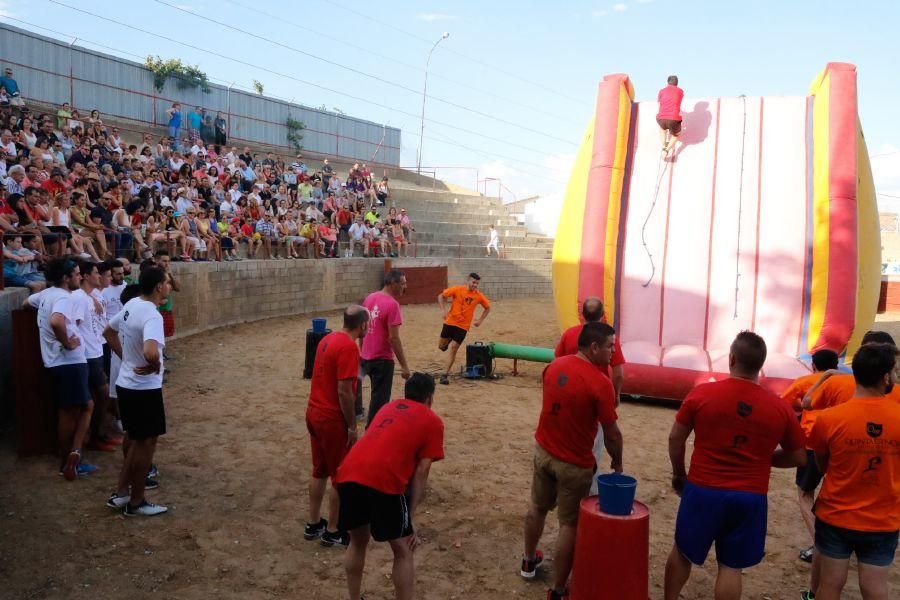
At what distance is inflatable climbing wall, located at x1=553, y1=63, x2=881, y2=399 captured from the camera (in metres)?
8.63

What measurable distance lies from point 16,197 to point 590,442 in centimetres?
823

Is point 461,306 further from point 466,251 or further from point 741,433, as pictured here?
point 466,251

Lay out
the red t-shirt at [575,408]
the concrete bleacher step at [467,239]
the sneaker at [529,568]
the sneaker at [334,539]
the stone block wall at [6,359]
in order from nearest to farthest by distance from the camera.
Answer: the red t-shirt at [575,408] < the sneaker at [529,568] < the sneaker at [334,539] < the stone block wall at [6,359] < the concrete bleacher step at [467,239]

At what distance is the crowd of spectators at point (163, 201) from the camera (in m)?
9.50

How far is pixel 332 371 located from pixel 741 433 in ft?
8.25

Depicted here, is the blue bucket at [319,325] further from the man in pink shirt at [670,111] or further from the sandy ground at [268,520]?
the man in pink shirt at [670,111]

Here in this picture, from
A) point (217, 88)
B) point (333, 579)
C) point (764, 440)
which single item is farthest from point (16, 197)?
point (217, 88)

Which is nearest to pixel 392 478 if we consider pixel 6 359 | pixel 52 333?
pixel 52 333

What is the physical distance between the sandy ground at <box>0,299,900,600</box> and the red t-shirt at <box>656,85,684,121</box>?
381 cm

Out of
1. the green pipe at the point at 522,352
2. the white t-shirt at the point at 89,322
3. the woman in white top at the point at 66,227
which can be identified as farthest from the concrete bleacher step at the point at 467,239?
the white t-shirt at the point at 89,322

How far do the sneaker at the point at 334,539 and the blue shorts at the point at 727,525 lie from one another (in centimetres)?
229

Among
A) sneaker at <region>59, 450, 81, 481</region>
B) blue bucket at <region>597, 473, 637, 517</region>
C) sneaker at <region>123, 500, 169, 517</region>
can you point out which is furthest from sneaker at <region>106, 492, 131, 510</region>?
blue bucket at <region>597, 473, 637, 517</region>

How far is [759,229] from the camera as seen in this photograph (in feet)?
29.7

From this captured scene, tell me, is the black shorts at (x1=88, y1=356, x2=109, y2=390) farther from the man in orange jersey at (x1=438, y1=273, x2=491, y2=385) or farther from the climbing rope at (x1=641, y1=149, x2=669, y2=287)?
the climbing rope at (x1=641, y1=149, x2=669, y2=287)
